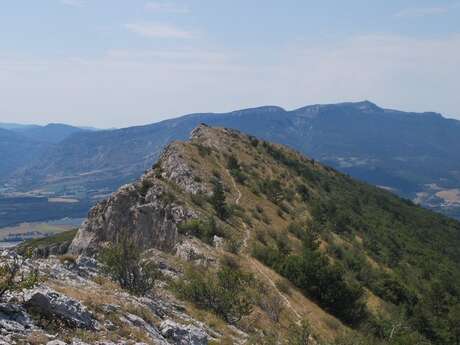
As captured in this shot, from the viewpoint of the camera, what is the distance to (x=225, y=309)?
29.5m

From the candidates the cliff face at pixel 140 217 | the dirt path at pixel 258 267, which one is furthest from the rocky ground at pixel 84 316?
the cliff face at pixel 140 217

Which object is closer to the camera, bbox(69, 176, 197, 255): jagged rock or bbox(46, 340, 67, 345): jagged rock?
bbox(46, 340, 67, 345): jagged rock

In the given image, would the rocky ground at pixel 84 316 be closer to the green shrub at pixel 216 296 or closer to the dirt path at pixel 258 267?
the green shrub at pixel 216 296

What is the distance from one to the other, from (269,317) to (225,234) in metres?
19.0

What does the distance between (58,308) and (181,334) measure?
19.4ft

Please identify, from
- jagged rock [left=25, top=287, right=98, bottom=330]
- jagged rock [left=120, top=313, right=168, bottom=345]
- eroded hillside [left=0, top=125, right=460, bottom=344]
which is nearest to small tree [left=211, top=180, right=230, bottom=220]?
eroded hillside [left=0, top=125, right=460, bottom=344]

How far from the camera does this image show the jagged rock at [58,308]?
17.1 metres

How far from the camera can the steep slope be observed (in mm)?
43531

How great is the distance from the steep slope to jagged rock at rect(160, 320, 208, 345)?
490cm

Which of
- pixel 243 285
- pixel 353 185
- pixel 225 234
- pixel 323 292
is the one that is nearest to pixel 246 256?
pixel 225 234

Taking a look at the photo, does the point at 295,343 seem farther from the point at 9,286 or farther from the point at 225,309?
the point at 9,286

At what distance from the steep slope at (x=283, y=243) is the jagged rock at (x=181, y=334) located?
4.90 m

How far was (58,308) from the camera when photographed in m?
17.3

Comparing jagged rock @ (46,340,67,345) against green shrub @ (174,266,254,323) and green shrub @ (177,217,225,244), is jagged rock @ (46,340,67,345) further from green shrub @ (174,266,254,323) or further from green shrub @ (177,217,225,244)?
green shrub @ (177,217,225,244)
